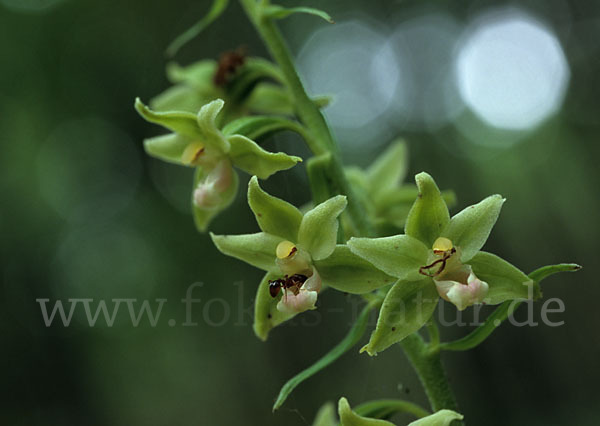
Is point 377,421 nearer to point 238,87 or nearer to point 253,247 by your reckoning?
point 253,247

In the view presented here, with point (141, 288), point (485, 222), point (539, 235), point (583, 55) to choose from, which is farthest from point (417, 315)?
point (141, 288)

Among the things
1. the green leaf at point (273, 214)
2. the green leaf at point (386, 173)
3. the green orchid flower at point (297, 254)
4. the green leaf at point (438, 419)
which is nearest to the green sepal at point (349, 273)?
the green orchid flower at point (297, 254)

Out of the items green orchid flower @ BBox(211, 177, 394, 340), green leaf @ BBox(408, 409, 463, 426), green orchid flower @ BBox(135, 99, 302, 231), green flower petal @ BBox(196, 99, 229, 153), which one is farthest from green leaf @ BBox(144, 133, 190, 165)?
green leaf @ BBox(408, 409, 463, 426)

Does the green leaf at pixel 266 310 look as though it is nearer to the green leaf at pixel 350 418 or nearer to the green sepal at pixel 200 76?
the green leaf at pixel 350 418

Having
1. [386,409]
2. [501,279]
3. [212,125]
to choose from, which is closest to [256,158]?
[212,125]

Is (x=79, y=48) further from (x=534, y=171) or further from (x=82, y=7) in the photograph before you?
(x=534, y=171)

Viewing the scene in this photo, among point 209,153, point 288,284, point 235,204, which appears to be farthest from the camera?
point 235,204

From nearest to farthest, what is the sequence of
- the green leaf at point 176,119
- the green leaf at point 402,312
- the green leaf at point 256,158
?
the green leaf at point 402,312 → the green leaf at point 256,158 → the green leaf at point 176,119

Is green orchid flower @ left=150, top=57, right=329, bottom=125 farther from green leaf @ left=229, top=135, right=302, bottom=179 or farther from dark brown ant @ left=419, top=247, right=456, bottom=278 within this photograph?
dark brown ant @ left=419, top=247, right=456, bottom=278
